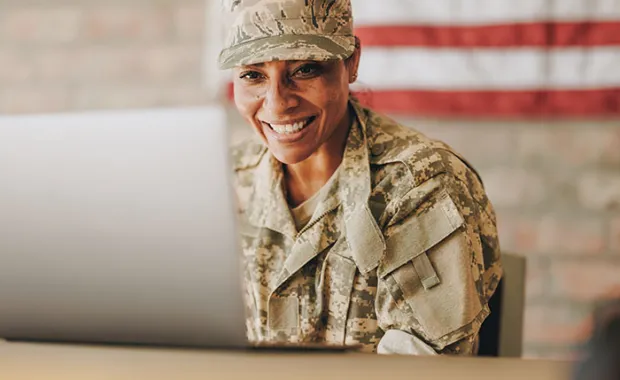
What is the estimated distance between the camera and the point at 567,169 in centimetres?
186

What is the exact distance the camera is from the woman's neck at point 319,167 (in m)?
1.24

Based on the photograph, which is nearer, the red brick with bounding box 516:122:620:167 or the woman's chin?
the woman's chin

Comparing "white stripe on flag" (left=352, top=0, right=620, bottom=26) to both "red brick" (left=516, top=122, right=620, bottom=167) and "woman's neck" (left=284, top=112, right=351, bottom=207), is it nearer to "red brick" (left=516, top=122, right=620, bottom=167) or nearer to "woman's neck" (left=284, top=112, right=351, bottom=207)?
"red brick" (left=516, top=122, right=620, bottom=167)

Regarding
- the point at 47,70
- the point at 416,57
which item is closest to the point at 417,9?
the point at 416,57

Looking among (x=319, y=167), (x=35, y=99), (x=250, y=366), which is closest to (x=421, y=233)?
(x=319, y=167)

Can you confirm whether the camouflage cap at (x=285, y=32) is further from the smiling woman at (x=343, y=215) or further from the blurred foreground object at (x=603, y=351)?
the blurred foreground object at (x=603, y=351)

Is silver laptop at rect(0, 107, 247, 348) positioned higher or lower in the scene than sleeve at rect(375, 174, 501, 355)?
higher

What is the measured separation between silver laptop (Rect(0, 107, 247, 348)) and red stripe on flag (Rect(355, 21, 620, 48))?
4.40ft

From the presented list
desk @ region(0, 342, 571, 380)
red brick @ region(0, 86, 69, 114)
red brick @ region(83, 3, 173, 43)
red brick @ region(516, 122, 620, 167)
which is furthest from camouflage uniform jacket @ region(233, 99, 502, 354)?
red brick @ region(0, 86, 69, 114)

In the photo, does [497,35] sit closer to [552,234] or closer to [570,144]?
[570,144]

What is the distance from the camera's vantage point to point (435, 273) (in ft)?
3.54

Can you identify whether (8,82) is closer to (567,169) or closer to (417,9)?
(417,9)

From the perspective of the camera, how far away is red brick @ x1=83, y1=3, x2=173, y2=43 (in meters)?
1.95

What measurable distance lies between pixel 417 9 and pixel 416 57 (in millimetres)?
115
